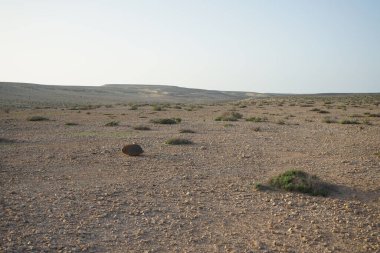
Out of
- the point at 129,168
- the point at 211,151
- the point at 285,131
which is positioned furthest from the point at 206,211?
the point at 285,131

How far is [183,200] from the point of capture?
27.2 ft

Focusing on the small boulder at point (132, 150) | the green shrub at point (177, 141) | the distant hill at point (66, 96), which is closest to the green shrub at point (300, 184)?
the small boulder at point (132, 150)

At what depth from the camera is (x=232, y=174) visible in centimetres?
1055

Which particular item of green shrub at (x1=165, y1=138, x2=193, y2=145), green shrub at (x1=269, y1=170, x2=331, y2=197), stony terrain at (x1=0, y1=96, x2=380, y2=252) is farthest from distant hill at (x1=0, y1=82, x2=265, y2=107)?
green shrub at (x1=269, y1=170, x2=331, y2=197)

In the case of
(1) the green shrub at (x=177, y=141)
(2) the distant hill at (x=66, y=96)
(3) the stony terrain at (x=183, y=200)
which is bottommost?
(2) the distant hill at (x=66, y=96)

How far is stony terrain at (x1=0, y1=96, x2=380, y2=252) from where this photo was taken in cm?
629

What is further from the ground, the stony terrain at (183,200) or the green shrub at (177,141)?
the green shrub at (177,141)

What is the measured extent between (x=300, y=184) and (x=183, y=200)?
2.68m

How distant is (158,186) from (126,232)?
109 inches

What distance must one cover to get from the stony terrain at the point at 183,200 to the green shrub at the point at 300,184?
8.0 inches

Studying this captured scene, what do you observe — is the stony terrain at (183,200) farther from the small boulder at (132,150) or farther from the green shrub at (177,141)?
the green shrub at (177,141)

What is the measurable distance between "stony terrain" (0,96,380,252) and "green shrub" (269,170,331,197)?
8.0 inches

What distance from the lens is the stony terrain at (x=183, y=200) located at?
6293 millimetres

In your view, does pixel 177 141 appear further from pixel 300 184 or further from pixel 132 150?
pixel 300 184
